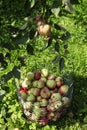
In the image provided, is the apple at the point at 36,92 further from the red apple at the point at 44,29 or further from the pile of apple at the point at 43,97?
the red apple at the point at 44,29

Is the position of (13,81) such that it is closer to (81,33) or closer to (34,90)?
(34,90)

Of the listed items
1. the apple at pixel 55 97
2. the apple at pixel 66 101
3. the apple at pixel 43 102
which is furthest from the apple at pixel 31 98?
the apple at pixel 66 101

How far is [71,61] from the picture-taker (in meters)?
4.77

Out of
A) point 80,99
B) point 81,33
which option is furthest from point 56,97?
point 81,33

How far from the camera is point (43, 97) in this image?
12.8 feet

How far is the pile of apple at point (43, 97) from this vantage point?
3.85m

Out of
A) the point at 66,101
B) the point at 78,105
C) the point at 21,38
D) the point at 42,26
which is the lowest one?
the point at 78,105

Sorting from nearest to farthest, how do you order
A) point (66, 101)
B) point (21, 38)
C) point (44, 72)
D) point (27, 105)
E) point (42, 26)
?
point (42, 26)
point (21, 38)
point (27, 105)
point (66, 101)
point (44, 72)

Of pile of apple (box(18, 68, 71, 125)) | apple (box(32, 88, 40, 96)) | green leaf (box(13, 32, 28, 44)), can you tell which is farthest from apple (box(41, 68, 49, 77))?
green leaf (box(13, 32, 28, 44))

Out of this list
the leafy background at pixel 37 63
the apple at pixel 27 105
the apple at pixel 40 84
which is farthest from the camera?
the apple at pixel 40 84

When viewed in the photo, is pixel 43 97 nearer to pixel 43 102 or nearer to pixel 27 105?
pixel 43 102

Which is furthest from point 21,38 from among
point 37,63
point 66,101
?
point 37,63

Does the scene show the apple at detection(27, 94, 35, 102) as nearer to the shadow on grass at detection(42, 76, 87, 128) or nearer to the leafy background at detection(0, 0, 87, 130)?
the leafy background at detection(0, 0, 87, 130)

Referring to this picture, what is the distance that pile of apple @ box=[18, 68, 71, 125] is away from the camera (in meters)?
3.85
